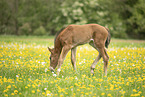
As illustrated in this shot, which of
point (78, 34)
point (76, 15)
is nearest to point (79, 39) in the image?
point (78, 34)

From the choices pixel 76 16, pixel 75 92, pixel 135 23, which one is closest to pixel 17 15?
pixel 76 16

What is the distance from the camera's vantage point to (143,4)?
27.1 meters

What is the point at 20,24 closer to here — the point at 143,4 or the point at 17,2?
the point at 17,2

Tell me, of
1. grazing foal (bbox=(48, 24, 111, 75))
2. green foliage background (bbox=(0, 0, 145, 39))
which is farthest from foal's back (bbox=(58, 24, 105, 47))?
green foliage background (bbox=(0, 0, 145, 39))

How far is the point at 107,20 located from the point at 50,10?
12981 mm

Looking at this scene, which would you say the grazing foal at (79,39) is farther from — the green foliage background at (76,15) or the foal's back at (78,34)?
the green foliage background at (76,15)

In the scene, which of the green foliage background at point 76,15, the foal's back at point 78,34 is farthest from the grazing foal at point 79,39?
the green foliage background at point 76,15

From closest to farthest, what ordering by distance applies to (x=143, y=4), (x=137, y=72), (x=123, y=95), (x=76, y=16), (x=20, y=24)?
1. (x=123, y=95)
2. (x=137, y=72)
3. (x=143, y=4)
4. (x=76, y=16)
5. (x=20, y=24)

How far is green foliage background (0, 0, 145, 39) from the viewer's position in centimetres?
2898

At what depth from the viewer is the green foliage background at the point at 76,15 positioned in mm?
28984

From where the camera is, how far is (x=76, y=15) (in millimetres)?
28922

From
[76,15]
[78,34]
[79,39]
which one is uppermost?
[78,34]

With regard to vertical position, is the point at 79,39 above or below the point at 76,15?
above

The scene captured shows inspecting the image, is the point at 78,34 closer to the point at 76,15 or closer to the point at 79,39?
the point at 79,39
